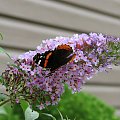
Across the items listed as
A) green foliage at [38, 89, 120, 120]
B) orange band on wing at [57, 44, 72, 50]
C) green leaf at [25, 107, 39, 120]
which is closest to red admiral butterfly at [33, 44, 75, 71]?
orange band on wing at [57, 44, 72, 50]

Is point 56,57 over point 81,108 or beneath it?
over

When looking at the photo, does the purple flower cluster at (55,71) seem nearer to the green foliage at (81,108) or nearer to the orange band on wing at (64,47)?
the orange band on wing at (64,47)

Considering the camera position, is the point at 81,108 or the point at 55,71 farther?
the point at 81,108

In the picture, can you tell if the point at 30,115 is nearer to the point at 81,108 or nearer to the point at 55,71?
the point at 55,71

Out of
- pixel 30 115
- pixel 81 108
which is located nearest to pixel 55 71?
pixel 30 115

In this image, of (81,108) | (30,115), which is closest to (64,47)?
(30,115)

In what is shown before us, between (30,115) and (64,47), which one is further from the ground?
(64,47)

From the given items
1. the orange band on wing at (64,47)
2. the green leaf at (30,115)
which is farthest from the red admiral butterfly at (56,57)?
the green leaf at (30,115)

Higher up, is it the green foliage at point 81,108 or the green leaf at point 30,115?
the green foliage at point 81,108
